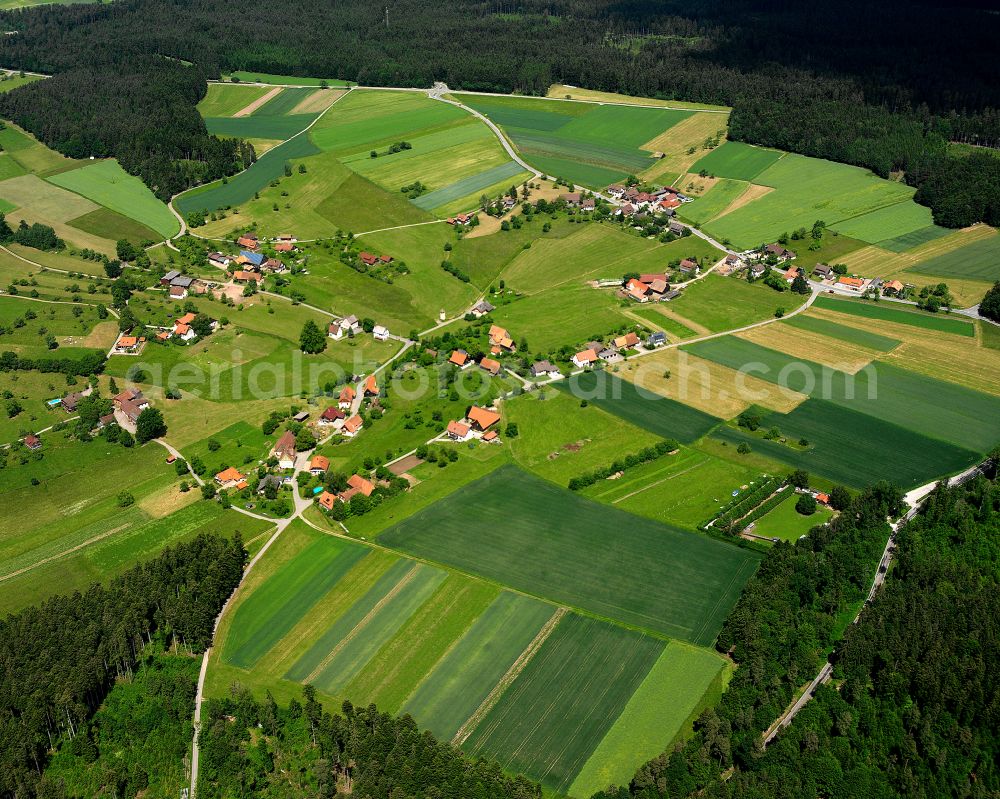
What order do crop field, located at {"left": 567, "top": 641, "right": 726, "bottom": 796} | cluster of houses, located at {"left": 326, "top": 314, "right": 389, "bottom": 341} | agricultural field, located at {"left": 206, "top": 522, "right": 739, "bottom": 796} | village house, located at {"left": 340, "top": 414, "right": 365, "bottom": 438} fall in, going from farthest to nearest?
cluster of houses, located at {"left": 326, "top": 314, "right": 389, "bottom": 341} < village house, located at {"left": 340, "top": 414, "right": 365, "bottom": 438} < agricultural field, located at {"left": 206, "top": 522, "right": 739, "bottom": 796} < crop field, located at {"left": 567, "top": 641, "right": 726, "bottom": 796}

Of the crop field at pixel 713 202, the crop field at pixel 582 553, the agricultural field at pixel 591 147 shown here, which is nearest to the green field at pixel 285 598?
the crop field at pixel 582 553

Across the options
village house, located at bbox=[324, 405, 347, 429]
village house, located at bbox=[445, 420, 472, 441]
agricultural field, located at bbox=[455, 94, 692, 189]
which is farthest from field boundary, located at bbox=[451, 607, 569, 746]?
agricultural field, located at bbox=[455, 94, 692, 189]

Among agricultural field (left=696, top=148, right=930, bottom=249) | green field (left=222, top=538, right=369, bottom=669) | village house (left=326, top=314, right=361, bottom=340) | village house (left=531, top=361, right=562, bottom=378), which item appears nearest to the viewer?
green field (left=222, top=538, right=369, bottom=669)

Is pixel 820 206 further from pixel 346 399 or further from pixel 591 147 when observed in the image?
pixel 346 399

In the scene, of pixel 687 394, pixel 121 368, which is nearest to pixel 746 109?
pixel 687 394

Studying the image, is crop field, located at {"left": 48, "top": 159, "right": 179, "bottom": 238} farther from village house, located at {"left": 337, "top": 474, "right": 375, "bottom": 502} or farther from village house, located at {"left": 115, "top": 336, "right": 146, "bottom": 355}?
village house, located at {"left": 337, "top": 474, "right": 375, "bottom": 502}

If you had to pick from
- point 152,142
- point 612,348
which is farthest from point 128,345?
point 152,142
